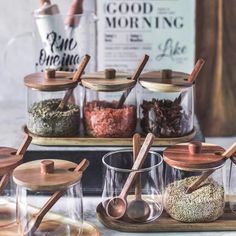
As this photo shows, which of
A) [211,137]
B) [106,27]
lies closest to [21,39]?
[106,27]

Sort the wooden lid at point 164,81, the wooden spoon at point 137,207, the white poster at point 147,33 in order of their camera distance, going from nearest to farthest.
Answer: the wooden spoon at point 137,207 < the wooden lid at point 164,81 < the white poster at point 147,33

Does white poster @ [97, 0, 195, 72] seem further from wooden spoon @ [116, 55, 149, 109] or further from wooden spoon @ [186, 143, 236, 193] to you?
wooden spoon @ [186, 143, 236, 193]

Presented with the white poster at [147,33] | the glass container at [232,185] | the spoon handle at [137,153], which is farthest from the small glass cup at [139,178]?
the white poster at [147,33]

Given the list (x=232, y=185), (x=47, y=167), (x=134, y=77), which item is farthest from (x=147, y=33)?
(x=47, y=167)

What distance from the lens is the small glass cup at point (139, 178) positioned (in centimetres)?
101

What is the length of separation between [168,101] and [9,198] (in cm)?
31

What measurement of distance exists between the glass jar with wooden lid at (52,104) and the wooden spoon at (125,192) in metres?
0.19

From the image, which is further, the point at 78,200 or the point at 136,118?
the point at 136,118

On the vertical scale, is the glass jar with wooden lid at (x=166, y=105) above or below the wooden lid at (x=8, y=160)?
above

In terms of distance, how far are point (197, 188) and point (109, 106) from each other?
0.23 metres

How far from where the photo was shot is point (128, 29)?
1479 mm

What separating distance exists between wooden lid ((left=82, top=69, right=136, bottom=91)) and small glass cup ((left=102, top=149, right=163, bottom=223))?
12 centimetres

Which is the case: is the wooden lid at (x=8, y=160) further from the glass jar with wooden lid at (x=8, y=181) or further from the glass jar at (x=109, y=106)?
the glass jar at (x=109, y=106)

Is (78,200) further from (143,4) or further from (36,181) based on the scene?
(143,4)
